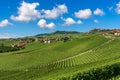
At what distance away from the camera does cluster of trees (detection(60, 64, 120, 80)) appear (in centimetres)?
4110

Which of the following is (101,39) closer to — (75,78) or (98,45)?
(98,45)

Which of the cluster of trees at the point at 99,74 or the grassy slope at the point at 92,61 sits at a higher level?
the cluster of trees at the point at 99,74

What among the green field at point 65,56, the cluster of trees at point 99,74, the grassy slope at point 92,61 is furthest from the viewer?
the green field at point 65,56

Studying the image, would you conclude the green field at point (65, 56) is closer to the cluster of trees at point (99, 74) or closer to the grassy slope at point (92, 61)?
the grassy slope at point (92, 61)

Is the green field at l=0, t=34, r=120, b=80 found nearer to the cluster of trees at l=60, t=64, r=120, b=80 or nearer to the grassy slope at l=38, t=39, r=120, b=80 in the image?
the grassy slope at l=38, t=39, r=120, b=80

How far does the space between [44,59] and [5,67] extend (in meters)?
21.3

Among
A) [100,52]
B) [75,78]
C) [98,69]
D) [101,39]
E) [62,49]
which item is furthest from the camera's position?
[101,39]

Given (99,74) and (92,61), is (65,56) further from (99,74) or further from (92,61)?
(99,74)

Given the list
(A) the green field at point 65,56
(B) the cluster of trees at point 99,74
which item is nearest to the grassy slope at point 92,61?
(A) the green field at point 65,56

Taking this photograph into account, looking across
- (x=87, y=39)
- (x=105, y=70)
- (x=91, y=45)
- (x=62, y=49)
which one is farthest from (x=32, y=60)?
(x=105, y=70)

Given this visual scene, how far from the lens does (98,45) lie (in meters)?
169

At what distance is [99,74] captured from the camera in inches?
1806

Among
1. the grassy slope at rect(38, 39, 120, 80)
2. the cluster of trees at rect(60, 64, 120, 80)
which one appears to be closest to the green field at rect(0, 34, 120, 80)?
the grassy slope at rect(38, 39, 120, 80)

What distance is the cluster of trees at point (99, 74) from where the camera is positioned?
41.1m
